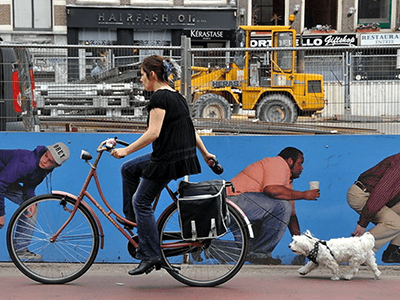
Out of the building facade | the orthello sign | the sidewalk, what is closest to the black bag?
the sidewalk

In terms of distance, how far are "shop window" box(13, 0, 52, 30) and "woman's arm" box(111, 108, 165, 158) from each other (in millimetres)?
25188

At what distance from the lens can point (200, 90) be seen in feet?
22.0

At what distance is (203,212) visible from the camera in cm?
488

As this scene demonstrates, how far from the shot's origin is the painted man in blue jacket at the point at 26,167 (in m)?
5.91

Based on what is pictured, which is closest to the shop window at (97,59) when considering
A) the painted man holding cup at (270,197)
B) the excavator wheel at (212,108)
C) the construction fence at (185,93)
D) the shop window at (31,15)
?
the construction fence at (185,93)

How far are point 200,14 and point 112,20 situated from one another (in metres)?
4.13

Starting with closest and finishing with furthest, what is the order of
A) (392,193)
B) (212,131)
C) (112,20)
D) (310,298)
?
(310,298) → (392,193) → (212,131) → (112,20)

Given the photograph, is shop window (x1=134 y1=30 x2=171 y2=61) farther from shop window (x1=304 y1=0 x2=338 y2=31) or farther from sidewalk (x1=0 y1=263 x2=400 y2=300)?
sidewalk (x1=0 y1=263 x2=400 y2=300)

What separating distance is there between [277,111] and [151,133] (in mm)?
2112

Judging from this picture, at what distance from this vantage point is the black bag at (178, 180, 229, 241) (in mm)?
4859

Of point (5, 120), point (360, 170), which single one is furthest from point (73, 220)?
point (360, 170)

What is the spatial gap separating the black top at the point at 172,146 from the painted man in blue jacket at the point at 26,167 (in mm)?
1450

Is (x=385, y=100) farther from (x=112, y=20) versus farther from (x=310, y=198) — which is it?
(x=112, y=20)

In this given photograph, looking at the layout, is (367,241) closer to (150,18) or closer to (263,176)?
(263,176)
